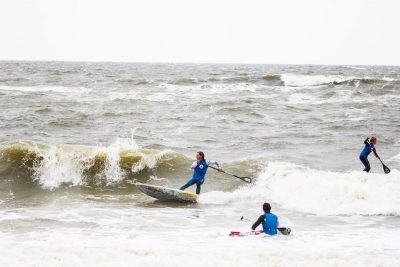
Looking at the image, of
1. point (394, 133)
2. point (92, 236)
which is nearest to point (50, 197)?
point (92, 236)

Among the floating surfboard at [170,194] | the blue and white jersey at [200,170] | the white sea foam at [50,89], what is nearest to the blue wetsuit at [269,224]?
the floating surfboard at [170,194]

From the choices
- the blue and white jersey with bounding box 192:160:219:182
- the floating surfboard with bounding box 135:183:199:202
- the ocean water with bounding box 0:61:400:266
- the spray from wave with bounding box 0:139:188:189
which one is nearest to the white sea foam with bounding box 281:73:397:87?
the ocean water with bounding box 0:61:400:266

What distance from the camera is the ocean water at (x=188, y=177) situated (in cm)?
798

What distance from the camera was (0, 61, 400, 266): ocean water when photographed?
7.98 m

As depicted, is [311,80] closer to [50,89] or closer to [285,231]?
[50,89]

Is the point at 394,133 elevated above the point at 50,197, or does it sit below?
above

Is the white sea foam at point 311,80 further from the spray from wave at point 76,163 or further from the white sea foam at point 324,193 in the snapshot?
the white sea foam at point 324,193

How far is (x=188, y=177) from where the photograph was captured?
16734mm

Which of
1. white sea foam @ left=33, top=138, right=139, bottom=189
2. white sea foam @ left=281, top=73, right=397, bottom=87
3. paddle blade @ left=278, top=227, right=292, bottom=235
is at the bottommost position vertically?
white sea foam @ left=33, top=138, right=139, bottom=189

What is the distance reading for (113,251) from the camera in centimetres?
773

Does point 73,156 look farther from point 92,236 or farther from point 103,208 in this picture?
point 92,236

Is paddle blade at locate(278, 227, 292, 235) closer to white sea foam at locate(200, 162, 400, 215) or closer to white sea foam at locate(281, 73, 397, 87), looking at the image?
white sea foam at locate(200, 162, 400, 215)

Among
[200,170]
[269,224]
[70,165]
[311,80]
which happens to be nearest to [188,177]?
[200,170]

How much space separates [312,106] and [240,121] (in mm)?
8793
